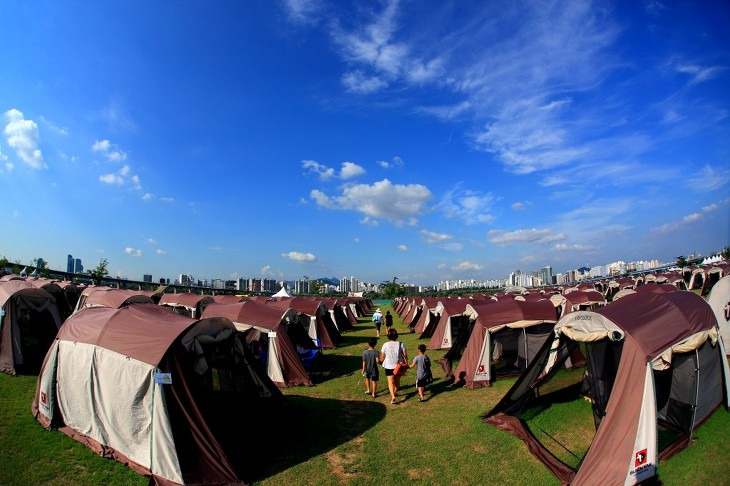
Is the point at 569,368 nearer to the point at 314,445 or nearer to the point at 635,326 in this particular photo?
the point at 635,326

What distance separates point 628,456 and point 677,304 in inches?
134

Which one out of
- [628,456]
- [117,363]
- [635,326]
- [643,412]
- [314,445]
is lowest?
[314,445]

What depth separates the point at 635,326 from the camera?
6.66m

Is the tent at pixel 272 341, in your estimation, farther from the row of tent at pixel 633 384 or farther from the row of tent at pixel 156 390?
the row of tent at pixel 633 384

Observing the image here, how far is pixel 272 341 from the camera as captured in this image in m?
12.7

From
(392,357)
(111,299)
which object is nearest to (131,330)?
(392,357)

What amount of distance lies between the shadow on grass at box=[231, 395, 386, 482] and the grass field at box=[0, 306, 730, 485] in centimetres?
2

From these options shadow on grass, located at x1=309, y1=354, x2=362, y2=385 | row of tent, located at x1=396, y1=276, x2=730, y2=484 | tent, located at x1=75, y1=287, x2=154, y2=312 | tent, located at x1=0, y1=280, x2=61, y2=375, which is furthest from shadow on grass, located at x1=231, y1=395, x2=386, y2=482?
tent, located at x1=75, y1=287, x2=154, y2=312

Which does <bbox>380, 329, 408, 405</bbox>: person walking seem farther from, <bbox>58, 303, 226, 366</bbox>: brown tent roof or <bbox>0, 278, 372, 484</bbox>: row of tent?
<bbox>58, 303, 226, 366</bbox>: brown tent roof

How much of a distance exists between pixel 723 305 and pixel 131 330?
16193 millimetres

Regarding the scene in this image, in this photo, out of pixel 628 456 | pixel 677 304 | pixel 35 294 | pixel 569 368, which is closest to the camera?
pixel 628 456

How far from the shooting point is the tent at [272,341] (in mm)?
12516

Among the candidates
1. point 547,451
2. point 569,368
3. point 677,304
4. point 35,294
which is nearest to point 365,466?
point 547,451

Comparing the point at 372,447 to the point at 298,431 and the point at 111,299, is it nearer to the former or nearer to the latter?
the point at 298,431
